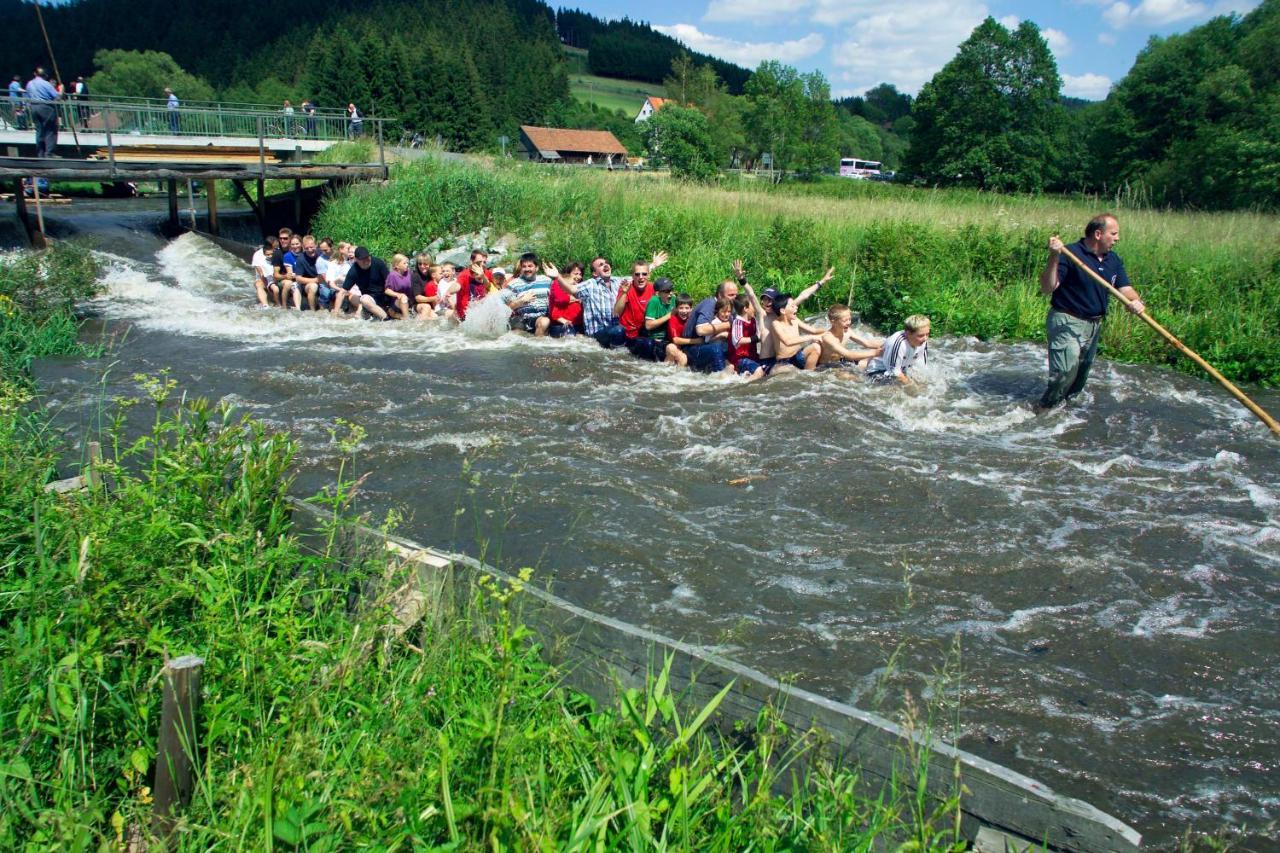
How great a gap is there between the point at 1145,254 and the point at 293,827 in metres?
14.0

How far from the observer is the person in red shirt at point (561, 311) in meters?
13.1

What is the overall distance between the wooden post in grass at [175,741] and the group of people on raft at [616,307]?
830cm

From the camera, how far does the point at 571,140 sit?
96438 mm

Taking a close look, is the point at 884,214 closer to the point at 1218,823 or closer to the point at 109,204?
the point at 1218,823

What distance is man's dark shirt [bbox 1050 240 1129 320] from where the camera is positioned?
8719 mm

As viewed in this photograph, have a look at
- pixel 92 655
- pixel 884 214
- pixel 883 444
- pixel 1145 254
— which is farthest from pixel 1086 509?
pixel 884 214

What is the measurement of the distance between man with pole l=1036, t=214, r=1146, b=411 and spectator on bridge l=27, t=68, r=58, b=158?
75.5 feet

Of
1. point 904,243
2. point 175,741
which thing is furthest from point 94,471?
point 904,243

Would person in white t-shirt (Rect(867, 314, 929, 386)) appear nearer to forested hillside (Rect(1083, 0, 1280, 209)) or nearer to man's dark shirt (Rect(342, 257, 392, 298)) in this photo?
man's dark shirt (Rect(342, 257, 392, 298))

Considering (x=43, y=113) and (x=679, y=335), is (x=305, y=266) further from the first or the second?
(x=43, y=113)

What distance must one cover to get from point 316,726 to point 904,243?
41.3 ft

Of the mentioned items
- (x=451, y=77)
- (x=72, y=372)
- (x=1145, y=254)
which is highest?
(x=451, y=77)

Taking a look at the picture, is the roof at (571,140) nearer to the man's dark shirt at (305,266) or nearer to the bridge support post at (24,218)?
the bridge support post at (24,218)

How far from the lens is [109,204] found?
90.6ft
